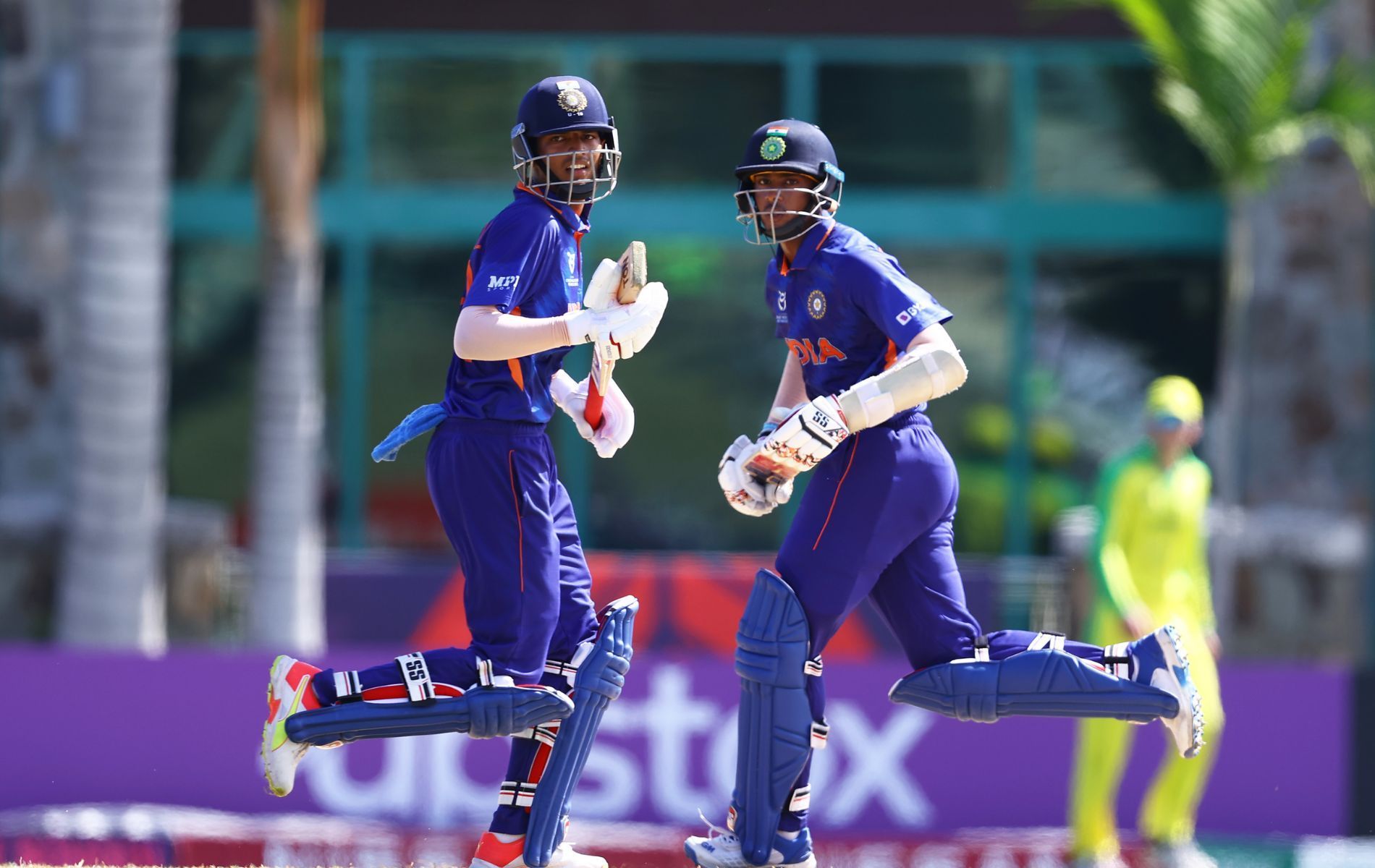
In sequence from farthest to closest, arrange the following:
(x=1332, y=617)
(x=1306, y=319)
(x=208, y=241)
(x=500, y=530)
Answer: (x=208, y=241) → (x=1306, y=319) → (x=1332, y=617) → (x=500, y=530)

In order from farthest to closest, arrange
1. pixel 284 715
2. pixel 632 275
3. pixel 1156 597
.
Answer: pixel 1156 597 < pixel 284 715 < pixel 632 275

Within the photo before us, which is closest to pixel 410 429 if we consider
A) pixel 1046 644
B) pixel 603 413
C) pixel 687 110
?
pixel 603 413

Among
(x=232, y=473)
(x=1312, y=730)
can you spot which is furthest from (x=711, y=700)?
(x=232, y=473)

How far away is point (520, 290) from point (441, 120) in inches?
353

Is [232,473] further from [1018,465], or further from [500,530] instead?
[500,530]

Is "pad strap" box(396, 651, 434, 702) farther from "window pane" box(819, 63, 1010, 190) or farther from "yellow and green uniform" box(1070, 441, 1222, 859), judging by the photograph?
"window pane" box(819, 63, 1010, 190)

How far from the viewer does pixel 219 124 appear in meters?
14.1

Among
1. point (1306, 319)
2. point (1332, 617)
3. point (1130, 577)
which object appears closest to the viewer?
point (1130, 577)

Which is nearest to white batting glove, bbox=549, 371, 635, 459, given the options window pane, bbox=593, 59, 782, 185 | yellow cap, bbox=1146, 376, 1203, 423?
yellow cap, bbox=1146, 376, 1203, 423

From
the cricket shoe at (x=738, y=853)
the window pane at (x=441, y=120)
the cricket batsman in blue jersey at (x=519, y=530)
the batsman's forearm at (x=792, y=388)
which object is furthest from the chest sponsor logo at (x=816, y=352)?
the window pane at (x=441, y=120)

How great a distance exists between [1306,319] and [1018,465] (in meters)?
2.25

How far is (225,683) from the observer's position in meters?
8.95

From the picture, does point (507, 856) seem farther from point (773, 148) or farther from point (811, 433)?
point (773, 148)

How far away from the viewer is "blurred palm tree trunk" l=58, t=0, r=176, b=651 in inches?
422
